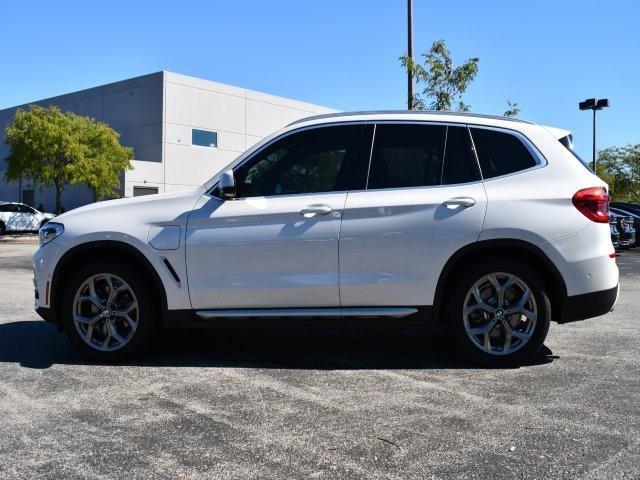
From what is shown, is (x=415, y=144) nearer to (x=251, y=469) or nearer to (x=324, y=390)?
(x=324, y=390)

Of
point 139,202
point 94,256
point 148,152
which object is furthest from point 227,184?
point 148,152

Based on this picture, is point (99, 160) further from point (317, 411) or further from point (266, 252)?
point (317, 411)

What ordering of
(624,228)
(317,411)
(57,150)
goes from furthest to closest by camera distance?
(57,150)
(624,228)
(317,411)

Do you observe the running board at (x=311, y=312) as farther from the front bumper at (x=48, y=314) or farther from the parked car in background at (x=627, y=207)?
the parked car in background at (x=627, y=207)

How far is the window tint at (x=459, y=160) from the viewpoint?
4.86m

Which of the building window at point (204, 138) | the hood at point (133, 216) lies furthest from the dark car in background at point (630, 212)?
the building window at point (204, 138)

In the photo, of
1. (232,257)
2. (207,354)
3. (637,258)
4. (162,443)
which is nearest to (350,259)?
(232,257)

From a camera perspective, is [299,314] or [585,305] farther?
[299,314]

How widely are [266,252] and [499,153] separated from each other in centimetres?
197

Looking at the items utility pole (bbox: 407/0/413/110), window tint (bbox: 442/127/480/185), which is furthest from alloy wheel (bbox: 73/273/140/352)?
utility pole (bbox: 407/0/413/110)

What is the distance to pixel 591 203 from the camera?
4652 mm

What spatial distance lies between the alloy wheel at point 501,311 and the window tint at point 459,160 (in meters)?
0.78

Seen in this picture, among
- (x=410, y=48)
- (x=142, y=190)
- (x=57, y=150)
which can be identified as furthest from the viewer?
(x=142, y=190)

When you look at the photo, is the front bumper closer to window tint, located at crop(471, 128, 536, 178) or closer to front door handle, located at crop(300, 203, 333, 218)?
Result: front door handle, located at crop(300, 203, 333, 218)
